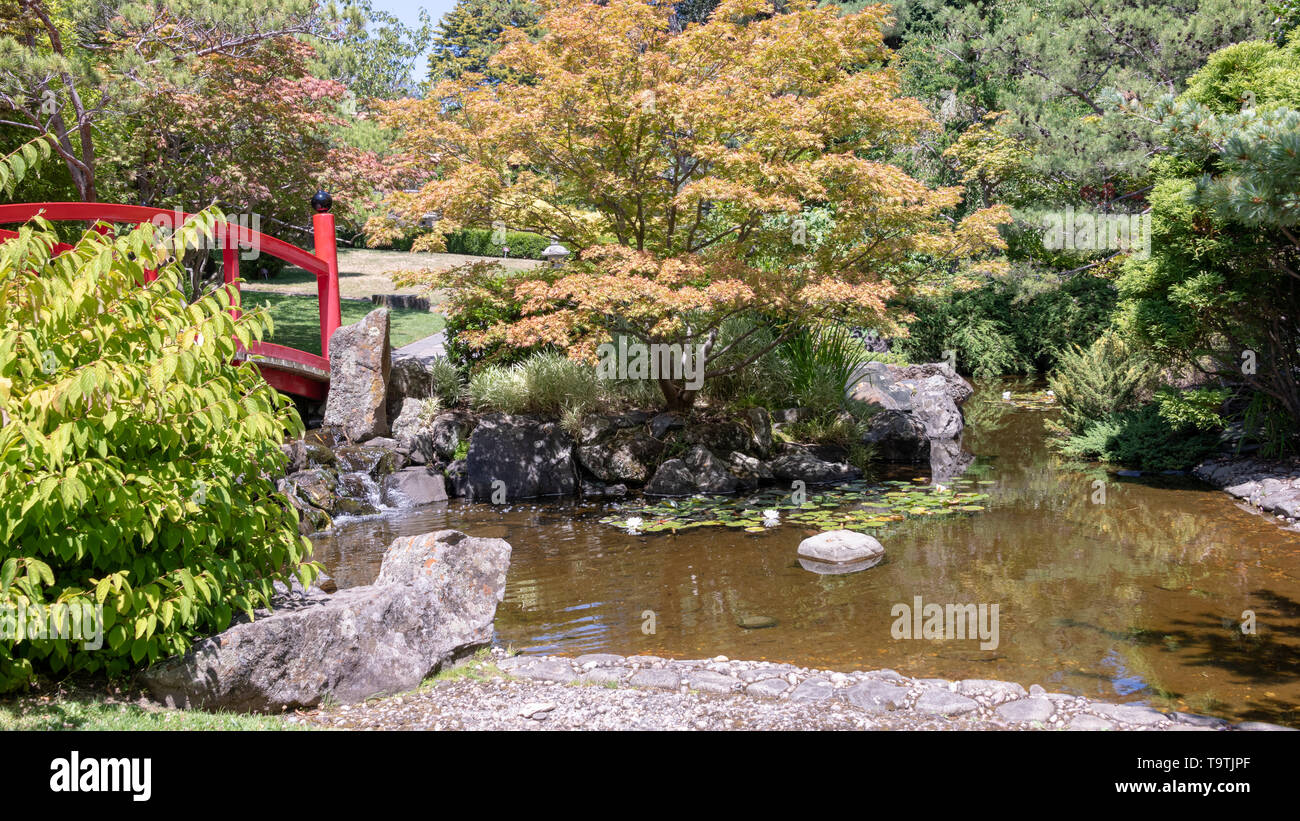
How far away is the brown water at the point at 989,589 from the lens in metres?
5.36

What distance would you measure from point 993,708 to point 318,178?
45.0 ft

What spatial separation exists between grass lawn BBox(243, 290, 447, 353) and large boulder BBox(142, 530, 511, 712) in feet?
38.9

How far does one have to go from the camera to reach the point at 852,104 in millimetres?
9375

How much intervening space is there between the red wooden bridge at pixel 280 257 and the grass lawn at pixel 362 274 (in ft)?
16.9

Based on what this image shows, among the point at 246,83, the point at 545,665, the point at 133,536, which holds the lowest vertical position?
the point at 545,665

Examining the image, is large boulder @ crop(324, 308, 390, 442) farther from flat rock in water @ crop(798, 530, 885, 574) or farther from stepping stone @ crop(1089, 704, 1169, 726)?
stepping stone @ crop(1089, 704, 1169, 726)

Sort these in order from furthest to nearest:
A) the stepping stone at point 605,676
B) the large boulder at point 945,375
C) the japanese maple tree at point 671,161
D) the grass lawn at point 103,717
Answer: the large boulder at point 945,375 < the japanese maple tree at point 671,161 < the stepping stone at point 605,676 < the grass lawn at point 103,717

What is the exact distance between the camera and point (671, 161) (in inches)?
406

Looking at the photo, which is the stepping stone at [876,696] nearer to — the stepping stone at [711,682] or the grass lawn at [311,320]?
the stepping stone at [711,682]

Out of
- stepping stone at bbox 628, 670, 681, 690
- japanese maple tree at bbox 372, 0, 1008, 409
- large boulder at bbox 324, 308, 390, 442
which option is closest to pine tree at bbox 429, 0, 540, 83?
large boulder at bbox 324, 308, 390, 442

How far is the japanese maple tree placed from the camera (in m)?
9.09

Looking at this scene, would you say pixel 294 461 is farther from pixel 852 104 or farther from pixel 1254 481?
pixel 1254 481

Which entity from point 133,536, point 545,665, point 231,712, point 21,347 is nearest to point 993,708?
point 545,665

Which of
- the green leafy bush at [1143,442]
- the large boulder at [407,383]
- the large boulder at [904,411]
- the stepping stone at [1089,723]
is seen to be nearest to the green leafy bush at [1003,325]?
the large boulder at [904,411]
